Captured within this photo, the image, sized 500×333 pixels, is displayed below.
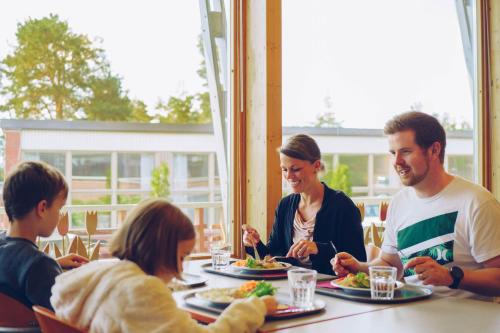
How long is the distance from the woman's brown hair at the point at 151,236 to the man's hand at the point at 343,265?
3.02ft

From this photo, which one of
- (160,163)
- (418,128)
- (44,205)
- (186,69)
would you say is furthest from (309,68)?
(44,205)

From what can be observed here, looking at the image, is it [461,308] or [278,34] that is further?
[278,34]

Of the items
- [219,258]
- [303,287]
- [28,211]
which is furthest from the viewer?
[219,258]

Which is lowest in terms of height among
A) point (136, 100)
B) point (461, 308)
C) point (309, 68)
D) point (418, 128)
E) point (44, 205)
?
point (461, 308)

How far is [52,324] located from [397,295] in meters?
1.06

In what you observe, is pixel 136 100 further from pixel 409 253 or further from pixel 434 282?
pixel 434 282

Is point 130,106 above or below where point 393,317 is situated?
above

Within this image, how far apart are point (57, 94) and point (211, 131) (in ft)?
3.14

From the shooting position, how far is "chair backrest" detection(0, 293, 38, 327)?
166cm

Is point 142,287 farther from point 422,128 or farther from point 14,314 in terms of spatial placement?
point 422,128

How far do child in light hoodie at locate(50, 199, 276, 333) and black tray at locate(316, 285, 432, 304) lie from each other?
1.44 ft

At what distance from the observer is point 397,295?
6.43ft

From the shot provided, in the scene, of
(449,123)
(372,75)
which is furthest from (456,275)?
(449,123)

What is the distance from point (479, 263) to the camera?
7.15 ft
